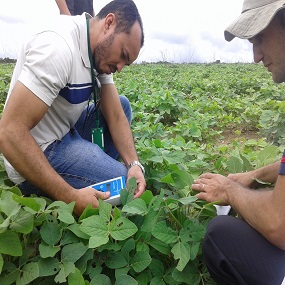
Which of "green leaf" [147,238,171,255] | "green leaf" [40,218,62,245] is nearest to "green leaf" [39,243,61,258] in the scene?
"green leaf" [40,218,62,245]

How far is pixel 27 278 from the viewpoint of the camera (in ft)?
4.61

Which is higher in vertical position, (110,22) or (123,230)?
(110,22)

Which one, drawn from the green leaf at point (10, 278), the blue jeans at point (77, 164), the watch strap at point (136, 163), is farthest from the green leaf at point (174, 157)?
the green leaf at point (10, 278)

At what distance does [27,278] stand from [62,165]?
755 mm

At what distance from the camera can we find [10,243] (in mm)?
1396

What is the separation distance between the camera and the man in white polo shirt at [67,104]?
1.71 meters

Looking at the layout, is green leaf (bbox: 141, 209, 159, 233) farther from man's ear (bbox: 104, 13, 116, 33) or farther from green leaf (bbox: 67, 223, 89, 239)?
man's ear (bbox: 104, 13, 116, 33)

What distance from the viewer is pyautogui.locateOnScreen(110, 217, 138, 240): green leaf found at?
57.7 inches

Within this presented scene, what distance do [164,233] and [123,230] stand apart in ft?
0.53

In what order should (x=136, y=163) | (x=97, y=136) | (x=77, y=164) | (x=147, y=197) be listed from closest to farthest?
(x=147, y=197), (x=77, y=164), (x=136, y=163), (x=97, y=136)

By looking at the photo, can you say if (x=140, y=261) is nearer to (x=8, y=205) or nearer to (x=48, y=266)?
(x=48, y=266)

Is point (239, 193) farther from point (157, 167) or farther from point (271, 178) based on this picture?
point (157, 167)

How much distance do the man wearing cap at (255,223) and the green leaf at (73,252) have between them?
477 mm

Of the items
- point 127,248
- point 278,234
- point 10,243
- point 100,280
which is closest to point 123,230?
point 127,248
